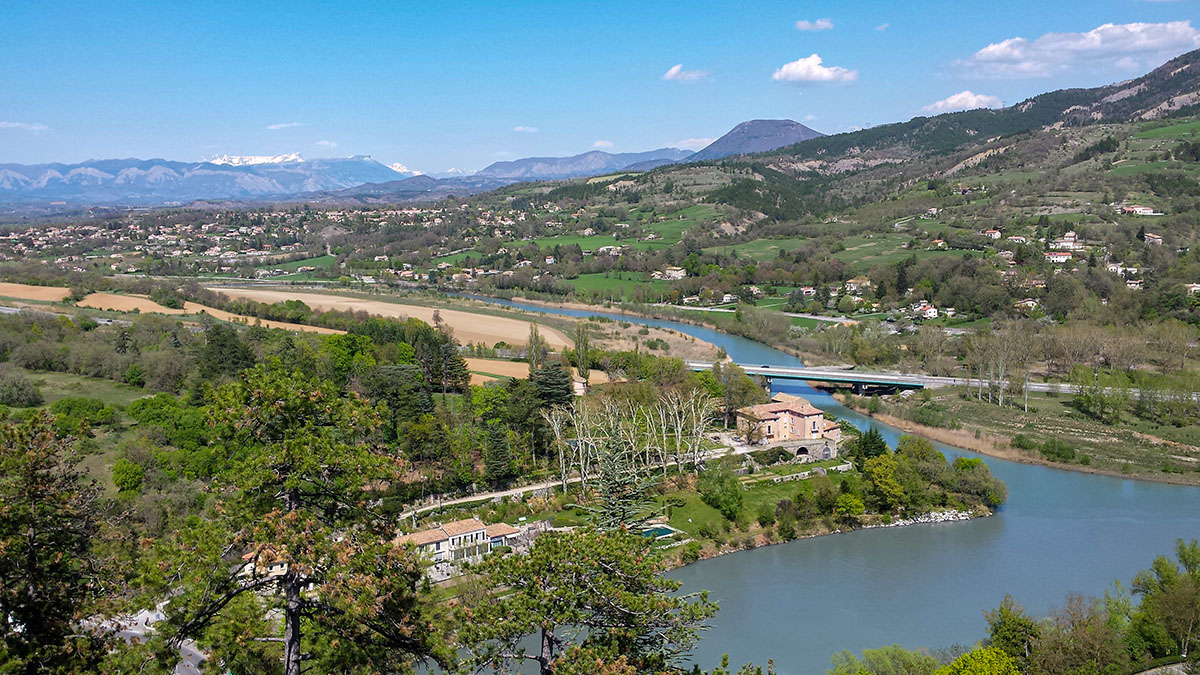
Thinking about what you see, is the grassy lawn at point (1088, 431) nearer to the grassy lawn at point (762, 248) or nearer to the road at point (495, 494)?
the road at point (495, 494)

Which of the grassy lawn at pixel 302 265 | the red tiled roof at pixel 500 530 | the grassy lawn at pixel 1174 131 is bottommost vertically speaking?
the red tiled roof at pixel 500 530

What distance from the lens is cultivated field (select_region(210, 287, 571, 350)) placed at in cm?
3353

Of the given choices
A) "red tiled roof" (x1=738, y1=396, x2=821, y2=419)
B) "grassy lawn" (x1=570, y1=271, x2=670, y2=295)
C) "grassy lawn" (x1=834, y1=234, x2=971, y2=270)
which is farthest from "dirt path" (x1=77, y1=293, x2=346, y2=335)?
"grassy lawn" (x1=834, y1=234, x2=971, y2=270)

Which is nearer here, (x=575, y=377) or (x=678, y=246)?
(x=575, y=377)

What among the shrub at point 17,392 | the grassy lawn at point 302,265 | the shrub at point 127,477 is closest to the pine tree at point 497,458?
the shrub at point 127,477

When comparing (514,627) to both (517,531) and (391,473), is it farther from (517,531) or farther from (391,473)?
(517,531)

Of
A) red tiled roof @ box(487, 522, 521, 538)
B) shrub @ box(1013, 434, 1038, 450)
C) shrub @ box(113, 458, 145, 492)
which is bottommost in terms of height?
shrub @ box(1013, 434, 1038, 450)

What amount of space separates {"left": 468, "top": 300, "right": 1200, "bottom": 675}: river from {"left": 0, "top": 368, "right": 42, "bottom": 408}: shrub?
18073 millimetres

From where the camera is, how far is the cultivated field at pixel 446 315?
33.5 meters

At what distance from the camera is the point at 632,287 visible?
160ft

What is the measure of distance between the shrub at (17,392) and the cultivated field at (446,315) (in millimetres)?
15414

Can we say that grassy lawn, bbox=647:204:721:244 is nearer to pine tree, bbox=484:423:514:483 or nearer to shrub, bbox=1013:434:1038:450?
shrub, bbox=1013:434:1038:450

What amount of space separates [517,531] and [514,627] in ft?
33.8

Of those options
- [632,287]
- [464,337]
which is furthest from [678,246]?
[464,337]
